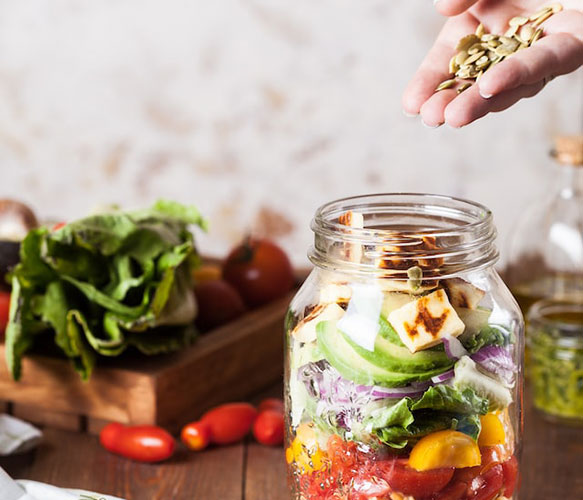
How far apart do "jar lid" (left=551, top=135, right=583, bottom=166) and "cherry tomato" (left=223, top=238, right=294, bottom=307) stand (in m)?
0.52

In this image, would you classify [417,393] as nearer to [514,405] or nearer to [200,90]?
[514,405]

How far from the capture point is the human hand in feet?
2.78

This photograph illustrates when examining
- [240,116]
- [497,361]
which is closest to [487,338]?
[497,361]

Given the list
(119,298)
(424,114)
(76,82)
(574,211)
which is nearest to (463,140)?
(574,211)

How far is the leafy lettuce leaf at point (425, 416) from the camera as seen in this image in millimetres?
827

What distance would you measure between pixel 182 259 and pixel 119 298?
4.0 inches

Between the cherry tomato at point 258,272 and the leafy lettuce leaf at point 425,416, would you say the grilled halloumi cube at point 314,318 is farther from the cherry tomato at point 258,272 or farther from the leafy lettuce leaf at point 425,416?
the cherry tomato at point 258,272

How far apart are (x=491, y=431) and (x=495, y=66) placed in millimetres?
348

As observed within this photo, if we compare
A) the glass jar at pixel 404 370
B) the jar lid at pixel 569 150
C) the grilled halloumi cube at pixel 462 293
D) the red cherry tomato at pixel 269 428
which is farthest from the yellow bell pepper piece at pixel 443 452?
the jar lid at pixel 569 150

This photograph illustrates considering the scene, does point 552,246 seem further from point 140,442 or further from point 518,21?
point 140,442

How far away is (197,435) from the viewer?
4.13 feet

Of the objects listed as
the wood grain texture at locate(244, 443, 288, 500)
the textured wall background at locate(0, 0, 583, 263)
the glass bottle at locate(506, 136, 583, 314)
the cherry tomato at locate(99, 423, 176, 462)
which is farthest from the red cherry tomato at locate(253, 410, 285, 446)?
the textured wall background at locate(0, 0, 583, 263)

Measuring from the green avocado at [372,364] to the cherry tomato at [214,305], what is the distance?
2.18 ft

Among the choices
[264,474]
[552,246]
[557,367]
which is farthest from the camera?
[552,246]
